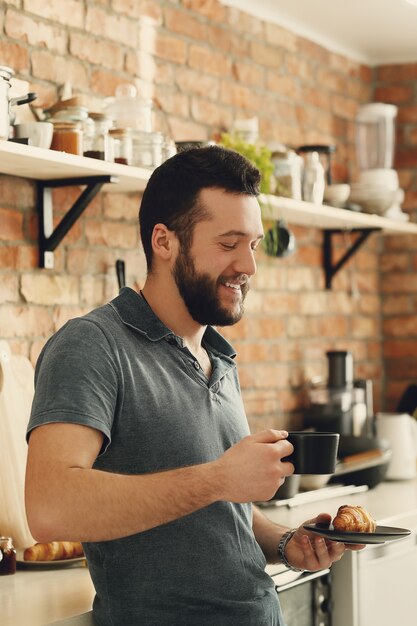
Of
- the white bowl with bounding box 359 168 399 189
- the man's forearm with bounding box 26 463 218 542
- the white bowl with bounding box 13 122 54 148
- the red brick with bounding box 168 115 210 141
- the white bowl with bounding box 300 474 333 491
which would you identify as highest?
the red brick with bounding box 168 115 210 141

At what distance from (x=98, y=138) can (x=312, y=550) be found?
1.17 meters

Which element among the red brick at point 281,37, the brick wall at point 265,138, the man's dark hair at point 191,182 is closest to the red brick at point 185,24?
the brick wall at point 265,138

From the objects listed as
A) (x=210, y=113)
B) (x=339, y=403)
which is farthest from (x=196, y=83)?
(x=339, y=403)

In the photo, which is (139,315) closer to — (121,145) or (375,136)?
(121,145)

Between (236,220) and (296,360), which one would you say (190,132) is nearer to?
(296,360)

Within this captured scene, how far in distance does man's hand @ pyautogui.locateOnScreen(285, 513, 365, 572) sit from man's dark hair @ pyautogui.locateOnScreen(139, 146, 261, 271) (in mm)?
618

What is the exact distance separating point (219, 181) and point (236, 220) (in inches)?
2.9

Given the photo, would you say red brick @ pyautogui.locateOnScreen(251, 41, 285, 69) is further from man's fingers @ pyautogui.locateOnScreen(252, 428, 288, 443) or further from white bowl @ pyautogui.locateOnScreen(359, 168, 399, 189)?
man's fingers @ pyautogui.locateOnScreen(252, 428, 288, 443)

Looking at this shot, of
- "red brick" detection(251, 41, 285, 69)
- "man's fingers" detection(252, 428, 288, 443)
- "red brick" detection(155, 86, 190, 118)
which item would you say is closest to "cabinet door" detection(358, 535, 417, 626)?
"man's fingers" detection(252, 428, 288, 443)

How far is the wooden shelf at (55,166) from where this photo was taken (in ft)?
7.47

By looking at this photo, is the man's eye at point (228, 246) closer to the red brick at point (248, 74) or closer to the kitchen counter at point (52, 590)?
the kitchen counter at point (52, 590)

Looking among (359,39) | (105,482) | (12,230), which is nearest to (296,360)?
(359,39)

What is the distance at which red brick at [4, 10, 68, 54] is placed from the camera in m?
2.62

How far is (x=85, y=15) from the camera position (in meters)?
2.88
